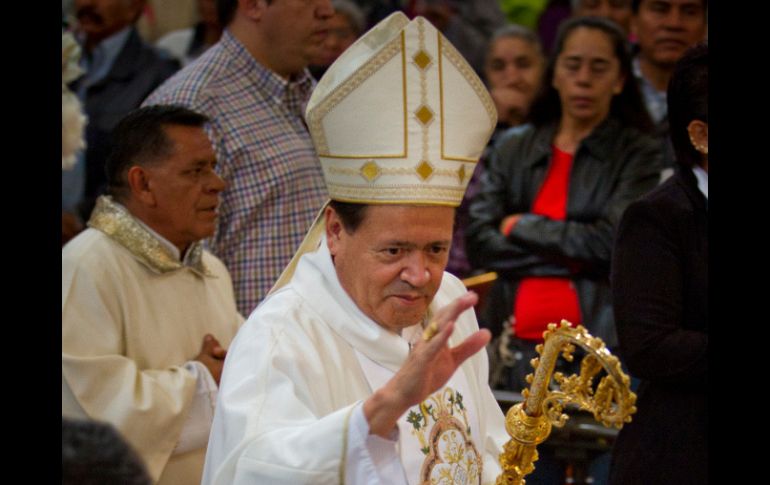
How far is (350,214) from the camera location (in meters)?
3.43

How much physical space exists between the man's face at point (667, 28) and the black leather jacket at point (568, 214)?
2.33ft

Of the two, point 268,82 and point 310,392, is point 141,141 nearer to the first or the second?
point 268,82

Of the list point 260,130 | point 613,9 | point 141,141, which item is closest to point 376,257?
point 141,141

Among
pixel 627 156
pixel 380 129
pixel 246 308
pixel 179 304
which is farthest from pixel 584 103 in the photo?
pixel 380 129

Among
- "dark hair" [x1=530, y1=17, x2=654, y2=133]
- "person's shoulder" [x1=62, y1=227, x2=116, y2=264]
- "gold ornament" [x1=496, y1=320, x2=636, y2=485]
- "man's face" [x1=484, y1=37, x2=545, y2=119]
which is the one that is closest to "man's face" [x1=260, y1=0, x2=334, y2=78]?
"dark hair" [x1=530, y1=17, x2=654, y2=133]

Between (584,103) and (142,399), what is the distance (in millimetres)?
2457

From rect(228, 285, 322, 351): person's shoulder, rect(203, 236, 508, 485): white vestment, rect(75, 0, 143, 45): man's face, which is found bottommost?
rect(203, 236, 508, 485): white vestment

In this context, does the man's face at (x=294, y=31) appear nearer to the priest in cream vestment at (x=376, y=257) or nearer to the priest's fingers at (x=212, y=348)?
the priest's fingers at (x=212, y=348)

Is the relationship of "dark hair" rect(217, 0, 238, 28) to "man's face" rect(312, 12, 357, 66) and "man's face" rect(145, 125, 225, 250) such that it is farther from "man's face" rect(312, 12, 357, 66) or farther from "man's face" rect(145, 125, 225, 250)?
"man's face" rect(312, 12, 357, 66)

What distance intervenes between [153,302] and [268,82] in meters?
1.32

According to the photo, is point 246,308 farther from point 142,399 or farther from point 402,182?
point 402,182

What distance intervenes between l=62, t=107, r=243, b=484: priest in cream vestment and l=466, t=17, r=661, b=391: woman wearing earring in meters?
1.31

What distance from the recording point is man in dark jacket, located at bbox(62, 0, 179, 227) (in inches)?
281

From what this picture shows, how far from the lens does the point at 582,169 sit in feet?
18.6
